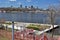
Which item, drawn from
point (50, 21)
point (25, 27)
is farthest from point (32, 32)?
point (50, 21)

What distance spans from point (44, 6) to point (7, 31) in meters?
0.47

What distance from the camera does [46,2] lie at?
40.4 inches

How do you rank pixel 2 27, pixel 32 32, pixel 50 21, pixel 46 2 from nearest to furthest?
1. pixel 46 2
2. pixel 50 21
3. pixel 32 32
4. pixel 2 27

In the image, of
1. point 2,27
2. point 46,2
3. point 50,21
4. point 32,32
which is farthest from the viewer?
point 2,27

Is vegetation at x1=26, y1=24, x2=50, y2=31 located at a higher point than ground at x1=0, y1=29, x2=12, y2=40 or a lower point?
higher

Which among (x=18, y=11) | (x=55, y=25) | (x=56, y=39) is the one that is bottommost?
(x=56, y=39)

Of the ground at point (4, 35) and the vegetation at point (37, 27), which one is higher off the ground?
the vegetation at point (37, 27)

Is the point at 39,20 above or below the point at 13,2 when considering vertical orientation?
below

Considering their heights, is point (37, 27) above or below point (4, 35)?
above

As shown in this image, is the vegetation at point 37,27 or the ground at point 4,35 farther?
the ground at point 4,35

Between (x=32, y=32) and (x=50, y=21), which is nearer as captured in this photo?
(x=50, y=21)

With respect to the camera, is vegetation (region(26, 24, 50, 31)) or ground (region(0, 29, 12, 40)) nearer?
vegetation (region(26, 24, 50, 31))

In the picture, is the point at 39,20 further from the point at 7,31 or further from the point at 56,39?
the point at 7,31

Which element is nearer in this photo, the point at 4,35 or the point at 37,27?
the point at 37,27
